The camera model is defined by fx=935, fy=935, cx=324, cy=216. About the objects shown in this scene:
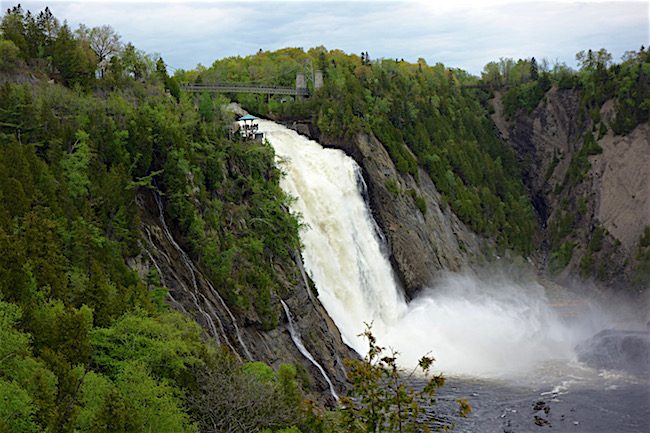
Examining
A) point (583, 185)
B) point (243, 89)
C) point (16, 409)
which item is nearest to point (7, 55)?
point (16, 409)

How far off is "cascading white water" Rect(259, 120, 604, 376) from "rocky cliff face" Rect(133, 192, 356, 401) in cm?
533

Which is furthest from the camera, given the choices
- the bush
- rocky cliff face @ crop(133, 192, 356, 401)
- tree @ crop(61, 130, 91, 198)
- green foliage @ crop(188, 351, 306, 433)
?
the bush

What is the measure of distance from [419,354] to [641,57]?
56.1 metres

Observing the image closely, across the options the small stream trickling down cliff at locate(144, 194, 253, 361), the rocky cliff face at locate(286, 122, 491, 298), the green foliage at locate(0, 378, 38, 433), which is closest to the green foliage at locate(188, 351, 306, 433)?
the green foliage at locate(0, 378, 38, 433)

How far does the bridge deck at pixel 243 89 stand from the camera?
76.4 meters

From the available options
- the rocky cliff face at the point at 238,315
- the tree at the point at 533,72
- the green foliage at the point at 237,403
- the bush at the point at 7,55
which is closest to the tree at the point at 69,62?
the bush at the point at 7,55

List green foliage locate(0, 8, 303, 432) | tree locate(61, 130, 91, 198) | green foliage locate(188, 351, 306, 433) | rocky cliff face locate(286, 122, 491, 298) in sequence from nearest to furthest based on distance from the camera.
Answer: green foliage locate(0, 8, 303, 432) → green foliage locate(188, 351, 306, 433) → tree locate(61, 130, 91, 198) → rocky cliff face locate(286, 122, 491, 298)

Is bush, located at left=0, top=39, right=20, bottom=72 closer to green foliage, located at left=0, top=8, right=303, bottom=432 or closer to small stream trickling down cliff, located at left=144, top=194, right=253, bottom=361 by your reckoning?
green foliage, located at left=0, top=8, right=303, bottom=432

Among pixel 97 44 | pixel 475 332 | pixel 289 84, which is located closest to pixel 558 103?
pixel 289 84

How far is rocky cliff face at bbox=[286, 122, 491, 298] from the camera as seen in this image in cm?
7106

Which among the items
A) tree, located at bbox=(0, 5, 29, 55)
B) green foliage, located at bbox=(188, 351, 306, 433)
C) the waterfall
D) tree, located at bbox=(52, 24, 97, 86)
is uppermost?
tree, located at bbox=(0, 5, 29, 55)

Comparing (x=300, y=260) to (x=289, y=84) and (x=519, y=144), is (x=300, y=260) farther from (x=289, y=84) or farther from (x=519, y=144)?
(x=519, y=144)

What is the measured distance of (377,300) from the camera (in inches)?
2537

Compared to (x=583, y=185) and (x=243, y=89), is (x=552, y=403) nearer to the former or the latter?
(x=243, y=89)
